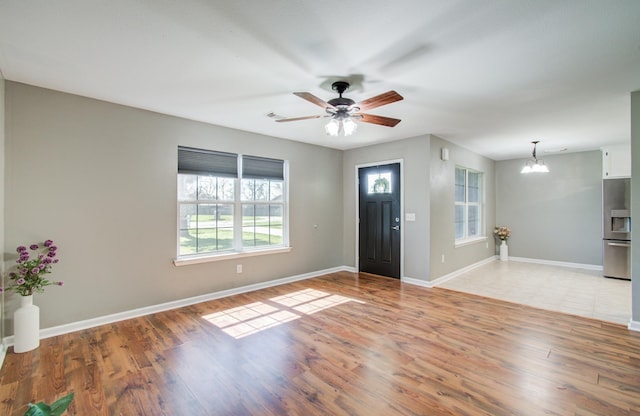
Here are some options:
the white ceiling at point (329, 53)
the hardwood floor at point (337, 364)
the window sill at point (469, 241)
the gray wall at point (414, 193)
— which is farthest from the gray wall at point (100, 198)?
the window sill at point (469, 241)

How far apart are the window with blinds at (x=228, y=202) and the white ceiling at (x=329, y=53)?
808mm

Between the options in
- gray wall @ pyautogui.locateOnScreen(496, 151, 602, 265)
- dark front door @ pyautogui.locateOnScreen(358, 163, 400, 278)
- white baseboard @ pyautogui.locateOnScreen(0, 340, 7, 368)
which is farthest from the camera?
gray wall @ pyautogui.locateOnScreen(496, 151, 602, 265)

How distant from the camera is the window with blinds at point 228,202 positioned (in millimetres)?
4016

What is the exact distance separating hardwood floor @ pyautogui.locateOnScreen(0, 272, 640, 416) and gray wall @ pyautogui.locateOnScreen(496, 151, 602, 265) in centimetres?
380

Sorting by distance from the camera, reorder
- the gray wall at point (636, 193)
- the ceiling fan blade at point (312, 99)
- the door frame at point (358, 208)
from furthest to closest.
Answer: the door frame at point (358, 208) < the gray wall at point (636, 193) < the ceiling fan blade at point (312, 99)

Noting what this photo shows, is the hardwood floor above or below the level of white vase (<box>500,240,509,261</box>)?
below

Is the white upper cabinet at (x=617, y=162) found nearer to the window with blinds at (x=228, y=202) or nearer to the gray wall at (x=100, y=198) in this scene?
the window with blinds at (x=228, y=202)

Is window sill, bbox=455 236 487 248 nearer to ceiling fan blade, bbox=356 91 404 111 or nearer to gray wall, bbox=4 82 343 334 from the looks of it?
ceiling fan blade, bbox=356 91 404 111

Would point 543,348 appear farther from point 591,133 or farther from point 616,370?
point 591,133

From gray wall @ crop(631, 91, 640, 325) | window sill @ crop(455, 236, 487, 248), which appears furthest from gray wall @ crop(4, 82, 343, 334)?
gray wall @ crop(631, 91, 640, 325)

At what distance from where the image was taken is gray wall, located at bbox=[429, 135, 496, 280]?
16.1ft

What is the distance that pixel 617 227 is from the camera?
5.32m

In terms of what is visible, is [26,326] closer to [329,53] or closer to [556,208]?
[329,53]

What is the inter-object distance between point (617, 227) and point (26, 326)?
8578 mm
